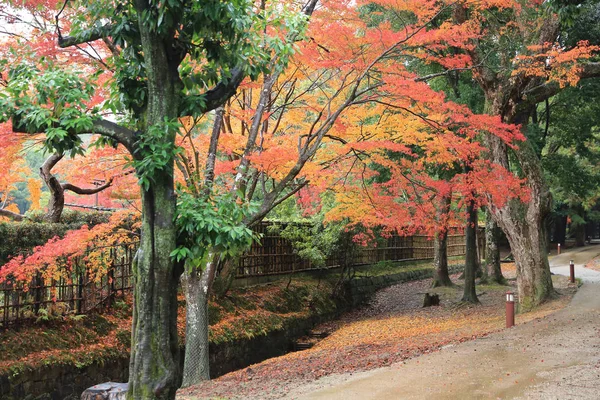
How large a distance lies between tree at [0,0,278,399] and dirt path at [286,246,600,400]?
2.95 m

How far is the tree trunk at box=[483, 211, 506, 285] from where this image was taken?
70.8 ft

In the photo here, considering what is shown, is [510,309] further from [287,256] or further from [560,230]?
[560,230]

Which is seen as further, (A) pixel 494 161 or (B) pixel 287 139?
(A) pixel 494 161

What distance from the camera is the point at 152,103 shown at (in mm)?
5938

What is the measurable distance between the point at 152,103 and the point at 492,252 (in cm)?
1871

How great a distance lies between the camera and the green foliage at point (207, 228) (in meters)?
5.51

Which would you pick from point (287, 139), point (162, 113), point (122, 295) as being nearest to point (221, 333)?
point (122, 295)

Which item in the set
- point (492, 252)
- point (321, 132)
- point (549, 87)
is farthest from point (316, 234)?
point (321, 132)

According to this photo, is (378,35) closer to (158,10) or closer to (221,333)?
(158,10)

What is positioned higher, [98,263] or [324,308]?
[98,263]

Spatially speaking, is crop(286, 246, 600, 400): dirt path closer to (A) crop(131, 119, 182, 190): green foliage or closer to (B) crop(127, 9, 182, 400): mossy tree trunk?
(B) crop(127, 9, 182, 400): mossy tree trunk

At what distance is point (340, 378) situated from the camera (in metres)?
9.01

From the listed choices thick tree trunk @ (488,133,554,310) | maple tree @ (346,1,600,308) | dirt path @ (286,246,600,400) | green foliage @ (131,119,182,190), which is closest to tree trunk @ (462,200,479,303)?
maple tree @ (346,1,600,308)

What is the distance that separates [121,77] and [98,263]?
7.42 m
